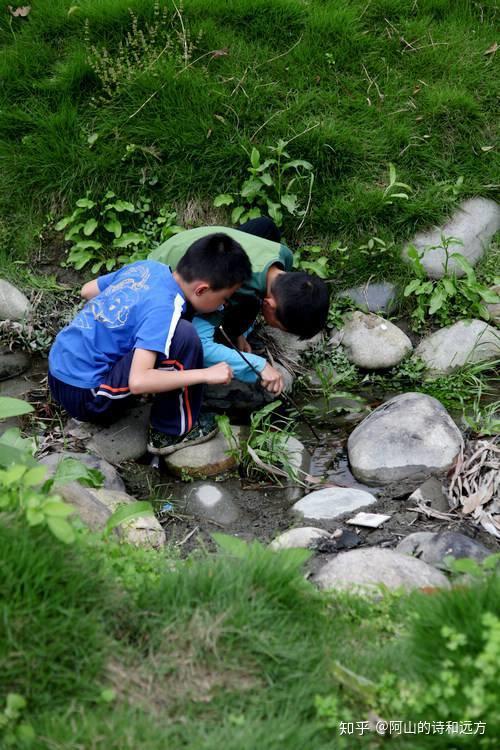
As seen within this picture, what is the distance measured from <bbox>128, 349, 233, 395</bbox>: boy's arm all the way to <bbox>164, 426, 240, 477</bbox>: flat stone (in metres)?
0.49

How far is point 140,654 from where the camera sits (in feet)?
7.60

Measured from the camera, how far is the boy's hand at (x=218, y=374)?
4000 millimetres

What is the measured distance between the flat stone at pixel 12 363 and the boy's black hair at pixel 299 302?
1.86 m

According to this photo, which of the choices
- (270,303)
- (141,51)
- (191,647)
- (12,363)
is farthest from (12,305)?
Answer: (191,647)

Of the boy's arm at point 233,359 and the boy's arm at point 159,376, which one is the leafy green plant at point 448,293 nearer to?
the boy's arm at point 233,359

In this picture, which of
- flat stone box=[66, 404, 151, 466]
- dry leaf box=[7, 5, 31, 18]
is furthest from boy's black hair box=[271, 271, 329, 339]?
dry leaf box=[7, 5, 31, 18]

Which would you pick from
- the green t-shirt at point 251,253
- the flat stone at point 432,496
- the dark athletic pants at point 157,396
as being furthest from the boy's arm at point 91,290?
the flat stone at point 432,496

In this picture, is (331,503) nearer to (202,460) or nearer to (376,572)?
(202,460)

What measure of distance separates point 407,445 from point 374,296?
4.83 ft

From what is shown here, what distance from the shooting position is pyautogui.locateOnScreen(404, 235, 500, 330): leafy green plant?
5.12 meters

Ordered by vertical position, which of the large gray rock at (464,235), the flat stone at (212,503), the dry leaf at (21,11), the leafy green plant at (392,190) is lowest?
the flat stone at (212,503)

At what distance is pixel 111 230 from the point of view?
17.7 ft

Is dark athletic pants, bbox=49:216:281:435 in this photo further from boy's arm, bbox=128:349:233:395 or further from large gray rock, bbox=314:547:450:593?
large gray rock, bbox=314:547:450:593

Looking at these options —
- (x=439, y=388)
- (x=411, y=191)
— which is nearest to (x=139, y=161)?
(x=411, y=191)
